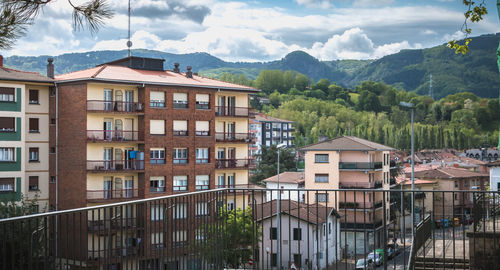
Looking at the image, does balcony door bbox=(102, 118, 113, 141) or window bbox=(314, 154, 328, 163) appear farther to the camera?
window bbox=(314, 154, 328, 163)

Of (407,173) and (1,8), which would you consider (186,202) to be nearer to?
(1,8)

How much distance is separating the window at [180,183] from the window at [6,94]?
9.60 meters

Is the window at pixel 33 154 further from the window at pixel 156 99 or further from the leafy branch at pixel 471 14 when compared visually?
the leafy branch at pixel 471 14

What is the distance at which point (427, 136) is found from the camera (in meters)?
108

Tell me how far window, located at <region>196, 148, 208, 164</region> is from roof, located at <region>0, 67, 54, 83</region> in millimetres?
8956

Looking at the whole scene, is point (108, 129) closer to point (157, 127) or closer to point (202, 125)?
point (157, 127)

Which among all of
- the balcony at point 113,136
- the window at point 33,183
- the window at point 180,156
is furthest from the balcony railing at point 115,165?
the window at point 33,183

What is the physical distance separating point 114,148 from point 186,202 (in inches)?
1174

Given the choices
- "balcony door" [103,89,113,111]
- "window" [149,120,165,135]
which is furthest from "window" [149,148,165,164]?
"balcony door" [103,89,113,111]

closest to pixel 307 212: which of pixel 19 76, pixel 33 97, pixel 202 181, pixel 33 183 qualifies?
pixel 19 76

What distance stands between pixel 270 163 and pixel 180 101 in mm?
33444

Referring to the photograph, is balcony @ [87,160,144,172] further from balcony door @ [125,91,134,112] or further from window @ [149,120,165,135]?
balcony door @ [125,91,134,112]

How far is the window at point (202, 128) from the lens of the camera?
36.6 metres

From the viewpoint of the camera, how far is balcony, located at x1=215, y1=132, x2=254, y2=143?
38.3 m
